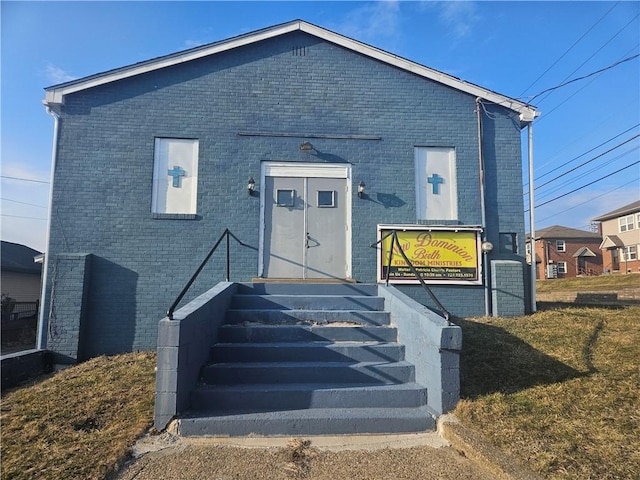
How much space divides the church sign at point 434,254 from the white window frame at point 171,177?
142 inches

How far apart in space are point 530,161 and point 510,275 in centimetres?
251

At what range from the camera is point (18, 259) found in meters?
19.5

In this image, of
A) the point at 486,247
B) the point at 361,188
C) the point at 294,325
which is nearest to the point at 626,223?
the point at 486,247

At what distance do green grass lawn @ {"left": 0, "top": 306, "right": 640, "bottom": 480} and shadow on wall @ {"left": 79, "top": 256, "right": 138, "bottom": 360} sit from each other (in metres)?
0.74

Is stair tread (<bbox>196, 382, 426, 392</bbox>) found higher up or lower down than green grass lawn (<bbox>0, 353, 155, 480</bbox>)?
higher up

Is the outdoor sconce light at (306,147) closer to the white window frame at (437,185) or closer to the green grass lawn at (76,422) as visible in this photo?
the white window frame at (437,185)

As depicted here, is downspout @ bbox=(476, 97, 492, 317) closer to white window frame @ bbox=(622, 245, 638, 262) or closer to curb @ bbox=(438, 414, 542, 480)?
curb @ bbox=(438, 414, 542, 480)

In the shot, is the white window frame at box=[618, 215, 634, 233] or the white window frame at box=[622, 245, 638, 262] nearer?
the white window frame at box=[622, 245, 638, 262]

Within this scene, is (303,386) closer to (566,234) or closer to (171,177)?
(171,177)

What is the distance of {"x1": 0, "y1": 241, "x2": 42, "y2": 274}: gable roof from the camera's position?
57.4ft

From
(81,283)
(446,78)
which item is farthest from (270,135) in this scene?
(81,283)

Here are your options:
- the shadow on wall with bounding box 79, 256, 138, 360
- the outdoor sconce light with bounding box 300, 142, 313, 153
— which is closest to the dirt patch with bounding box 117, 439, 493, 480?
the shadow on wall with bounding box 79, 256, 138, 360

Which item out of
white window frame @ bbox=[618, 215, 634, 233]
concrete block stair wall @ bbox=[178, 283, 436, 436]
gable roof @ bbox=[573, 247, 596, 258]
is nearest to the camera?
concrete block stair wall @ bbox=[178, 283, 436, 436]

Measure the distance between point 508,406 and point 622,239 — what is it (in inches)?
1639
